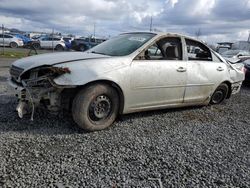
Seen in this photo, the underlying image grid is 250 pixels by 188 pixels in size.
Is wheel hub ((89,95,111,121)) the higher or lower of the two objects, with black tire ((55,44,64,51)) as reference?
lower

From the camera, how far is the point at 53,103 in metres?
3.41

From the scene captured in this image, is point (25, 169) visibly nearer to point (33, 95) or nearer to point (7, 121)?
point (33, 95)

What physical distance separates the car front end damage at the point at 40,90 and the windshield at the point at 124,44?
1.11m

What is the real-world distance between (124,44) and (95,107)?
134cm

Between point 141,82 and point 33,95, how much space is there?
63.4 inches

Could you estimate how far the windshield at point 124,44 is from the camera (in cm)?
402

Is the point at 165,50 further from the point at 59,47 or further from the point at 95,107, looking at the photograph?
the point at 59,47

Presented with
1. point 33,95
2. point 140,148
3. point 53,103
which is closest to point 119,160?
point 140,148

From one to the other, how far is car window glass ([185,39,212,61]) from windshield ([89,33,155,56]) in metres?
0.87

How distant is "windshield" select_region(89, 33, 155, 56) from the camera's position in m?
4.02

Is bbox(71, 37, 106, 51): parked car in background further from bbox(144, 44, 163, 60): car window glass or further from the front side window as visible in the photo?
bbox(144, 44, 163, 60): car window glass

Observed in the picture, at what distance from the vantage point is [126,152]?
3076mm

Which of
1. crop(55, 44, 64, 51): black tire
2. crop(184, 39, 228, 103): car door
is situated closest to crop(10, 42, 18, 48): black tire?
crop(55, 44, 64, 51): black tire

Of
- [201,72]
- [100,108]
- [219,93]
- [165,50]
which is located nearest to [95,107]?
[100,108]
